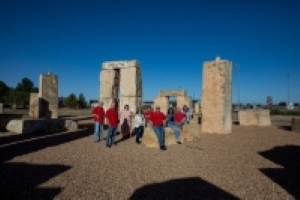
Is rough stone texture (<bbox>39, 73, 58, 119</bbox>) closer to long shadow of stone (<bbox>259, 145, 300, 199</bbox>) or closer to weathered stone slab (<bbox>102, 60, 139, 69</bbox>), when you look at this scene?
weathered stone slab (<bbox>102, 60, 139, 69</bbox>)

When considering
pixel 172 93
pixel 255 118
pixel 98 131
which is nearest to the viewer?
pixel 98 131

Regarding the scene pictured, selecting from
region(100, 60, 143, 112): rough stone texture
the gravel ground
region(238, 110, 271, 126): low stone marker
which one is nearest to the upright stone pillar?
region(100, 60, 143, 112): rough stone texture

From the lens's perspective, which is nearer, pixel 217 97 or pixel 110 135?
pixel 110 135

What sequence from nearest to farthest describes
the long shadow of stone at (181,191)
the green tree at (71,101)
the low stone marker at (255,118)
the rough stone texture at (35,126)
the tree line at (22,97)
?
the long shadow of stone at (181,191) < the rough stone texture at (35,126) < the low stone marker at (255,118) < the tree line at (22,97) < the green tree at (71,101)

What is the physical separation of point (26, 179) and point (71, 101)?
5110 centimetres

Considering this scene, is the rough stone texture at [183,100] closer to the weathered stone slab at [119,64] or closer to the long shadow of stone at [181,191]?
→ the weathered stone slab at [119,64]

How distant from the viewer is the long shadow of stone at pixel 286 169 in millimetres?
4969

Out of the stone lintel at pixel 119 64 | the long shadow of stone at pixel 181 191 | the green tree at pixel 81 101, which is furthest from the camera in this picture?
the green tree at pixel 81 101

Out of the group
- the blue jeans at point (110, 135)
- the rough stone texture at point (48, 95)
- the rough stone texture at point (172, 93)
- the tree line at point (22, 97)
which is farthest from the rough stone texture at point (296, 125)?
the tree line at point (22, 97)

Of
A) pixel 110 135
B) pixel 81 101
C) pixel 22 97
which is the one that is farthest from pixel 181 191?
pixel 81 101

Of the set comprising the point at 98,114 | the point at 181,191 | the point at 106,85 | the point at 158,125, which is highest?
the point at 106,85

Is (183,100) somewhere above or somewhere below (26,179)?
above

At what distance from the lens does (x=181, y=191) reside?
4648mm

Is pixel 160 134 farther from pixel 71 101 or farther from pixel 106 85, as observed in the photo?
pixel 71 101
